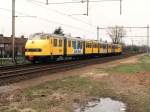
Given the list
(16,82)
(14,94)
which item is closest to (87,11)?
(16,82)

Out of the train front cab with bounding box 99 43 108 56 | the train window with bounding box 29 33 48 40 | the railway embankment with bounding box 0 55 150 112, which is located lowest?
the railway embankment with bounding box 0 55 150 112

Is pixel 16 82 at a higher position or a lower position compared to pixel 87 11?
lower

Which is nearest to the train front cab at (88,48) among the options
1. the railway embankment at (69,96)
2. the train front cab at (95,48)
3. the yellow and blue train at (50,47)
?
the train front cab at (95,48)

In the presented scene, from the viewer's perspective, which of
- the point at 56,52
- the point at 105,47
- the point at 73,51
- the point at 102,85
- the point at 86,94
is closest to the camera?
the point at 86,94

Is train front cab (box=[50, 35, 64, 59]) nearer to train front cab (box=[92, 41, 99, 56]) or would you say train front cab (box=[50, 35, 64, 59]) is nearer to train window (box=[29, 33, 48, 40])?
train window (box=[29, 33, 48, 40])

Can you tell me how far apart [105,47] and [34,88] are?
5433 cm

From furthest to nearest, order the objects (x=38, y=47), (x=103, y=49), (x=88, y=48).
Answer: (x=103, y=49), (x=88, y=48), (x=38, y=47)

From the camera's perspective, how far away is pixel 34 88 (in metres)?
16.6

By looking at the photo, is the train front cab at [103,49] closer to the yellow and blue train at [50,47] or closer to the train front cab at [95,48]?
the train front cab at [95,48]

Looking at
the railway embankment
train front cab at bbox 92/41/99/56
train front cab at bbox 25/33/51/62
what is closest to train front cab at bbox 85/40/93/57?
train front cab at bbox 92/41/99/56

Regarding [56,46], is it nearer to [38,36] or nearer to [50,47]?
[50,47]

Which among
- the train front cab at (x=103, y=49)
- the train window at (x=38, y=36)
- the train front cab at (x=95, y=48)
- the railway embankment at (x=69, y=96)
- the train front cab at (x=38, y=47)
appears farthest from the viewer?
the train front cab at (x=103, y=49)

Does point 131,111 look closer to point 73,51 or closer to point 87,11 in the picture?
point 87,11

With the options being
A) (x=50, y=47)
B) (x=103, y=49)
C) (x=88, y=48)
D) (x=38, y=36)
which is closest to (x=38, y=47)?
(x=50, y=47)
